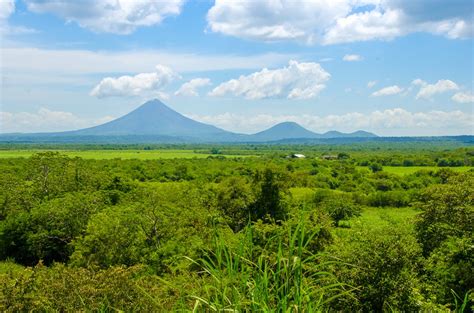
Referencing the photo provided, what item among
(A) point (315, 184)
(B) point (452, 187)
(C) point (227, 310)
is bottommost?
(A) point (315, 184)

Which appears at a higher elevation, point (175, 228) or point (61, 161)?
point (61, 161)

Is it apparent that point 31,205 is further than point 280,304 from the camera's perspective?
Yes

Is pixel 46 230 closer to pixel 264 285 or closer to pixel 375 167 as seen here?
pixel 264 285

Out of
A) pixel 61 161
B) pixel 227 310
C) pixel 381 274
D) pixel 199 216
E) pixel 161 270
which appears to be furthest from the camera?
pixel 61 161

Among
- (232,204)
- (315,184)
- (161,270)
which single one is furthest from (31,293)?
(315,184)

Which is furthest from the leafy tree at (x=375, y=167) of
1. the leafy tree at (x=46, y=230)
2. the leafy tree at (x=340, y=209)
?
the leafy tree at (x=46, y=230)

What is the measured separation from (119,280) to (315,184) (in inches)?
2463

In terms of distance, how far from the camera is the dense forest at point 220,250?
3.86m

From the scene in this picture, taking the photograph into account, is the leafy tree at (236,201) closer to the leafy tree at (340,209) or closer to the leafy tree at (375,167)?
the leafy tree at (340,209)

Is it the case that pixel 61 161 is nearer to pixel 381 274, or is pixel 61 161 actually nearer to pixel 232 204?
pixel 232 204

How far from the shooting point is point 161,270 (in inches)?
890

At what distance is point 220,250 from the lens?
12.5 ft

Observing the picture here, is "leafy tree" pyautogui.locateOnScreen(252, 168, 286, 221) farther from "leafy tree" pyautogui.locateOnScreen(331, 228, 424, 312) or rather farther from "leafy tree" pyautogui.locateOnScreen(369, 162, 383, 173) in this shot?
"leafy tree" pyautogui.locateOnScreen(369, 162, 383, 173)

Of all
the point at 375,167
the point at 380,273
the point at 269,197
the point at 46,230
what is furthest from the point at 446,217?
the point at 375,167
